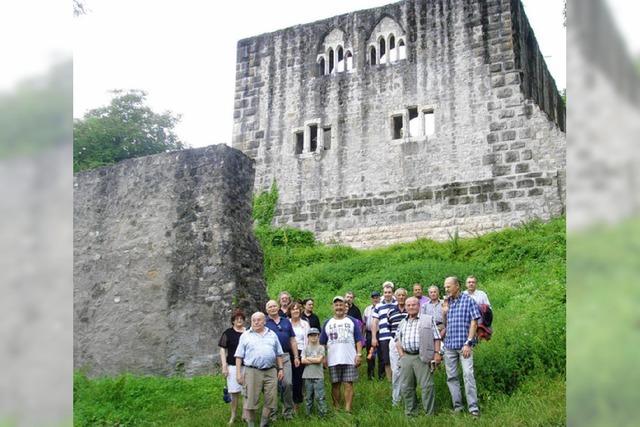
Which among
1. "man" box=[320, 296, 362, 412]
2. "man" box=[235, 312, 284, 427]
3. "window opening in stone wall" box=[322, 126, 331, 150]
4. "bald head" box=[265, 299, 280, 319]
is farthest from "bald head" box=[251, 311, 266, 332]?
"window opening in stone wall" box=[322, 126, 331, 150]

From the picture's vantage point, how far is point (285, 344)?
958cm

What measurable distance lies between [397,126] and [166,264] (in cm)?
1141

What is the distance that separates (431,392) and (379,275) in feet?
28.1

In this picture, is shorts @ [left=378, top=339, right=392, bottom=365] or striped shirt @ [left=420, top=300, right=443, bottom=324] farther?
shorts @ [left=378, top=339, right=392, bottom=365]

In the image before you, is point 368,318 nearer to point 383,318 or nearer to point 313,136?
point 383,318

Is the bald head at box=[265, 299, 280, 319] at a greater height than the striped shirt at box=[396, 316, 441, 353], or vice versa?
the bald head at box=[265, 299, 280, 319]

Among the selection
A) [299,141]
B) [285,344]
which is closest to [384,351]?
[285,344]

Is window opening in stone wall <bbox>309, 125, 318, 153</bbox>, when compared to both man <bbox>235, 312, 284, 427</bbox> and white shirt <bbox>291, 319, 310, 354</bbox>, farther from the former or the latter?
man <bbox>235, 312, 284, 427</bbox>

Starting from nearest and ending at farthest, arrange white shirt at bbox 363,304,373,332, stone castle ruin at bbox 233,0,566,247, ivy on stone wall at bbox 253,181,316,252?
white shirt at bbox 363,304,373,332 < stone castle ruin at bbox 233,0,566,247 < ivy on stone wall at bbox 253,181,316,252

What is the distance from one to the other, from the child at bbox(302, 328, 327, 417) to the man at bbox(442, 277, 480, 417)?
1.58 m

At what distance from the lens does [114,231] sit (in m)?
13.7

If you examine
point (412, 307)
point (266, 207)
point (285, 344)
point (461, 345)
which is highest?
point (266, 207)

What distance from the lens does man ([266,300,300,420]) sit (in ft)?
31.3
